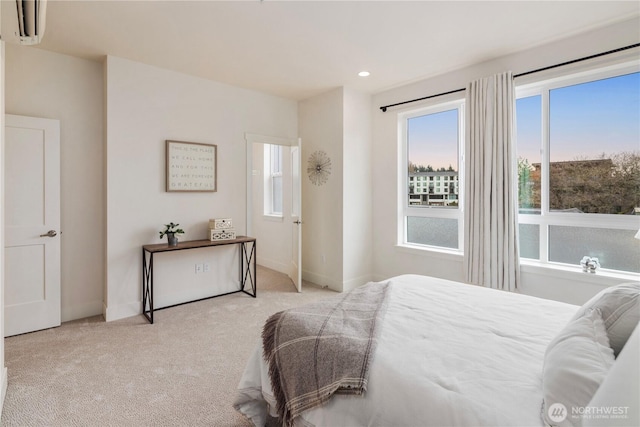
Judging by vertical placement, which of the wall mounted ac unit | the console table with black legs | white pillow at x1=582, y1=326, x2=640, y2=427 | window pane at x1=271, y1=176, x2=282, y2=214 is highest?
the wall mounted ac unit

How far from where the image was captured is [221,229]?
383cm

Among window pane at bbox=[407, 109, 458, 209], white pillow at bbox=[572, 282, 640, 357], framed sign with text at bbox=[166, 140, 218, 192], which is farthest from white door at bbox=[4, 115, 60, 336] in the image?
white pillow at bbox=[572, 282, 640, 357]

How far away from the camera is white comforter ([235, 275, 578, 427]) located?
102 cm

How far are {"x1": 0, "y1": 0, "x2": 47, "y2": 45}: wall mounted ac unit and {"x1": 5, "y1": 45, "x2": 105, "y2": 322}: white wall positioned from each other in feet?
5.63

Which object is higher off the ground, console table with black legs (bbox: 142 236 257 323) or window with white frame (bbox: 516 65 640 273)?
window with white frame (bbox: 516 65 640 273)

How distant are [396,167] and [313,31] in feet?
6.84

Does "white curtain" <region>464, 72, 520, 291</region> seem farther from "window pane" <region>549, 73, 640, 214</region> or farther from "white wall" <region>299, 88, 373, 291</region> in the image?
"white wall" <region>299, 88, 373, 291</region>

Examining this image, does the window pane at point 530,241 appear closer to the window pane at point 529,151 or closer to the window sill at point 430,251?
the window pane at point 529,151

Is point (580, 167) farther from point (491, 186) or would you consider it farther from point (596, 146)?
point (491, 186)

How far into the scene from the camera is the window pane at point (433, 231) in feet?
12.8

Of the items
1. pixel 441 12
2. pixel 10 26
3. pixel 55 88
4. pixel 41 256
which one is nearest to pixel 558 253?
pixel 441 12

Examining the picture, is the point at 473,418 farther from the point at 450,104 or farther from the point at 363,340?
the point at 450,104

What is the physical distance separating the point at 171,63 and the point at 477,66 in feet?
10.9

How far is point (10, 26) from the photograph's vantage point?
61.9 inches
